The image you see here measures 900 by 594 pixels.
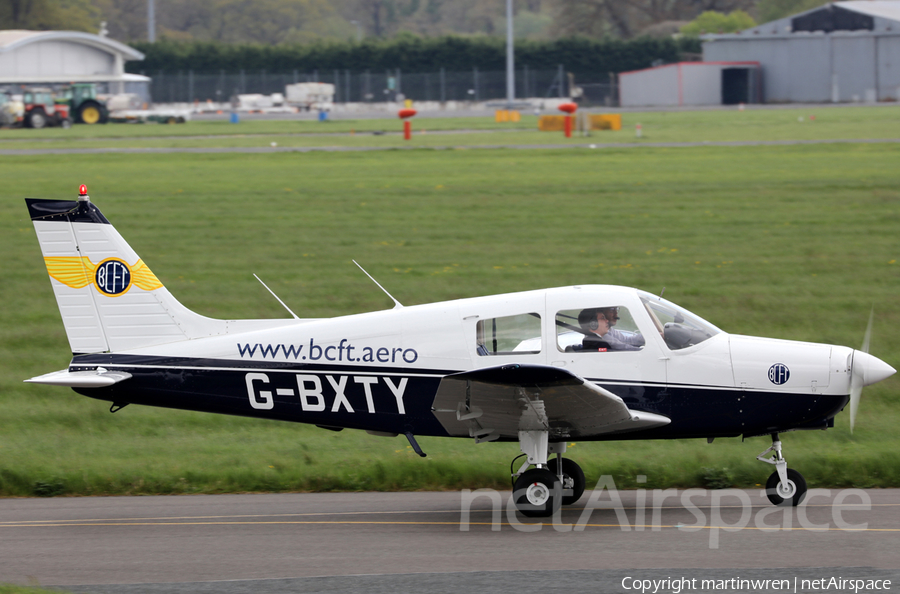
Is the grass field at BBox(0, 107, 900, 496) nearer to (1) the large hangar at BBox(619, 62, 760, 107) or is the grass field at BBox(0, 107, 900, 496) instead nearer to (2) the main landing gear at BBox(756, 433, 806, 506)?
(2) the main landing gear at BBox(756, 433, 806, 506)

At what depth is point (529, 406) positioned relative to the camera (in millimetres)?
9008

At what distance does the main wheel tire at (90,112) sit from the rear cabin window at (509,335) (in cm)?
5800

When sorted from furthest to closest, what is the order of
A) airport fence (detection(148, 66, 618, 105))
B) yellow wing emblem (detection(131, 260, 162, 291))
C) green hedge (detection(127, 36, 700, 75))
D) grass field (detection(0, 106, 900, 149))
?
green hedge (detection(127, 36, 700, 75)) < airport fence (detection(148, 66, 618, 105)) < grass field (detection(0, 106, 900, 149)) < yellow wing emblem (detection(131, 260, 162, 291))

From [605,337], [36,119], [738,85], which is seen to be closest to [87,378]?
[605,337]

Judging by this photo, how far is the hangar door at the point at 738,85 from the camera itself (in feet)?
261

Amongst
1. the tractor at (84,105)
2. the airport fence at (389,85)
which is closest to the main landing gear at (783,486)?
the tractor at (84,105)

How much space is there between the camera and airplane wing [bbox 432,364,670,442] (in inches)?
337

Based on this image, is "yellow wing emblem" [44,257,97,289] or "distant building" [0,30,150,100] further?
"distant building" [0,30,150,100]

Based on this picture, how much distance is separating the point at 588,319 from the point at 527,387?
981 millimetres

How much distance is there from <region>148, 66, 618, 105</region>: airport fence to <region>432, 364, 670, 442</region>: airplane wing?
80.1 metres

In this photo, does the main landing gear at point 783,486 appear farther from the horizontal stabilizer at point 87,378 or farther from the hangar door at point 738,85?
the hangar door at point 738,85

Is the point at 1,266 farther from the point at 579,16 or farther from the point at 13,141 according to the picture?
the point at 579,16

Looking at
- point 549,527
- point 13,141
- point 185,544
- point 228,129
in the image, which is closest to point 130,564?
point 185,544

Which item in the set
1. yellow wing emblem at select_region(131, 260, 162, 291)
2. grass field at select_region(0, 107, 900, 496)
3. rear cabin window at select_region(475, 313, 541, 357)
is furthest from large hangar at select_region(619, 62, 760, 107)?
rear cabin window at select_region(475, 313, 541, 357)
